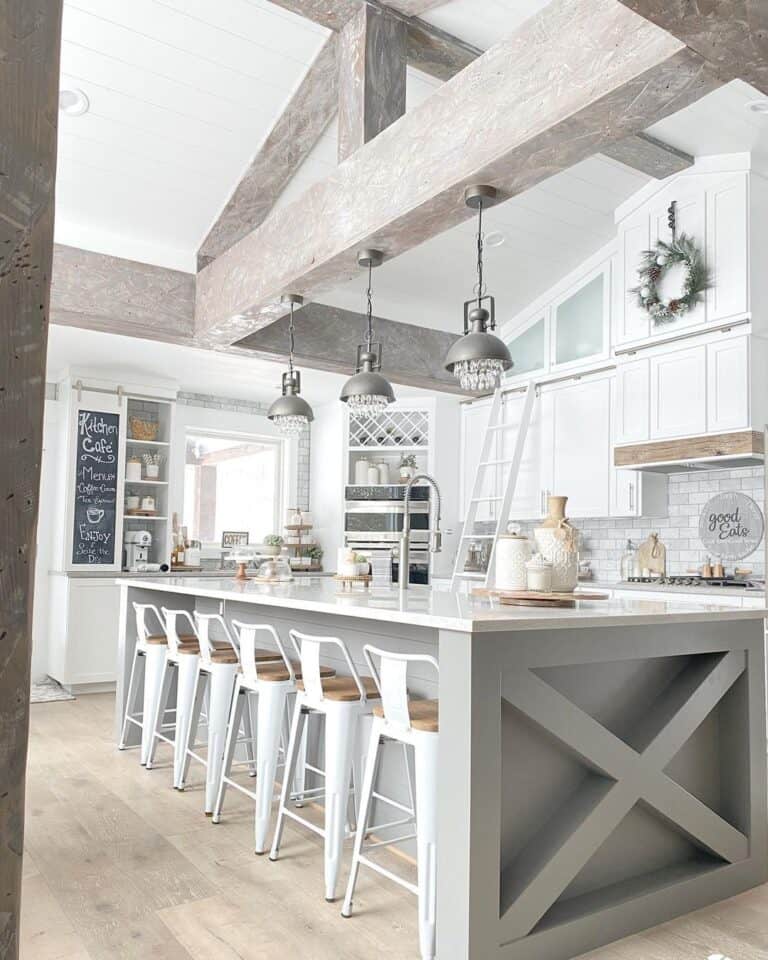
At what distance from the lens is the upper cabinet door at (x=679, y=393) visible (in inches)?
197

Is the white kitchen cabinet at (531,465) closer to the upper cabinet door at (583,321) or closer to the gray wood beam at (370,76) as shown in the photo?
the upper cabinet door at (583,321)

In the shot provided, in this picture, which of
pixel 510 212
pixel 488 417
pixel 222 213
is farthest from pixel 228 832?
pixel 488 417

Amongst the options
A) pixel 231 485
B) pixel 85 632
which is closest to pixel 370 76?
pixel 85 632

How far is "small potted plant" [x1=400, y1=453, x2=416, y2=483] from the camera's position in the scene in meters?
7.40

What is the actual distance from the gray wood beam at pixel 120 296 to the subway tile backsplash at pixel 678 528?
334cm

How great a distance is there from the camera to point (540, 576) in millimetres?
2992

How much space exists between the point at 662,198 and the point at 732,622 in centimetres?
328

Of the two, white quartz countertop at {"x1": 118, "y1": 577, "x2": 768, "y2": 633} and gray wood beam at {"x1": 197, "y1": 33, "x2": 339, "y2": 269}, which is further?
gray wood beam at {"x1": 197, "y1": 33, "x2": 339, "y2": 269}

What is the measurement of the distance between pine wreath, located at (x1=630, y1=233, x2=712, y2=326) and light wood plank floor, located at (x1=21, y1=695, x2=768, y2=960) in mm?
3388

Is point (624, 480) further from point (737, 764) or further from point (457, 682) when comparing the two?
point (457, 682)

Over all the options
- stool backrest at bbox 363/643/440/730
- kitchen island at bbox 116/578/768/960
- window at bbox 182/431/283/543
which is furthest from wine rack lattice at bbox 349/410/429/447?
stool backrest at bbox 363/643/440/730

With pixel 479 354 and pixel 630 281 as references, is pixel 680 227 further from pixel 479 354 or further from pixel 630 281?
pixel 479 354

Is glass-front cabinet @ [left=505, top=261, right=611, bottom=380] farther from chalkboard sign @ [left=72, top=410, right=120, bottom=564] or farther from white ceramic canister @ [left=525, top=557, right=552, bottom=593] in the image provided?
chalkboard sign @ [left=72, top=410, right=120, bottom=564]

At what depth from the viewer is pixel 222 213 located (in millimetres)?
4898
